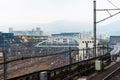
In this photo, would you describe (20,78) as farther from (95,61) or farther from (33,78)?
(95,61)

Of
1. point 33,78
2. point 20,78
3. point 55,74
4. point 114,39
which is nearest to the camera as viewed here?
point 20,78

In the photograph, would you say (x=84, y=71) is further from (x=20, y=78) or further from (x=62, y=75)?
(x=20, y=78)

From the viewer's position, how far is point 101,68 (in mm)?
22484

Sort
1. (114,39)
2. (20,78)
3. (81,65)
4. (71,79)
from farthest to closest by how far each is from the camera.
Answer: (114,39) → (81,65) → (71,79) → (20,78)

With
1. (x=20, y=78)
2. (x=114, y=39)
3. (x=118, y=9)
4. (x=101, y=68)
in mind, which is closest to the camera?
(x=20, y=78)

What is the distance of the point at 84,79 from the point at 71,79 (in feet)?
2.42

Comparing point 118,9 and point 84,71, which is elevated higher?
point 118,9

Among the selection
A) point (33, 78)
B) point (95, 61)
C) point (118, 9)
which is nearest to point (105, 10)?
point (118, 9)

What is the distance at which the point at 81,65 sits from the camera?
20.4 meters

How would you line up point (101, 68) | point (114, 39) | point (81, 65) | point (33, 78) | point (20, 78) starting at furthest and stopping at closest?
point (114, 39)
point (101, 68)
point (81, 65)
point (33, 78)
point (20, 78)

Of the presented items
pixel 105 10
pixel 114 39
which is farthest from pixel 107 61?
pixel 114 39

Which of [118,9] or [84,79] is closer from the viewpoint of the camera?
[84,79]

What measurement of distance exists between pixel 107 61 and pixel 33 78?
49.4 ft

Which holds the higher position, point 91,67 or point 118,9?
point 118,9
